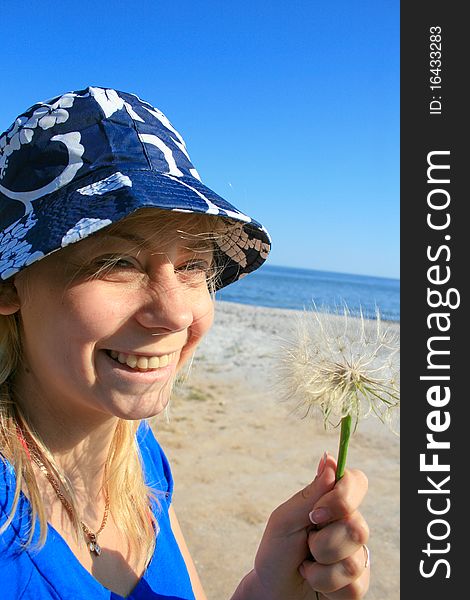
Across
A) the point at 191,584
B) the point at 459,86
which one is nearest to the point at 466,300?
the point at 459,86

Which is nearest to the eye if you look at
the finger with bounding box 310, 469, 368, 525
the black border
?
the finger with bounding box 310, 469, 368, 525

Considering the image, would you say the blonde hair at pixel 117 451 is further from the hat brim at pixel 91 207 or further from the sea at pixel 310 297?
the sea at pixel 310 297

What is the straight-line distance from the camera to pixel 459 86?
3018mm

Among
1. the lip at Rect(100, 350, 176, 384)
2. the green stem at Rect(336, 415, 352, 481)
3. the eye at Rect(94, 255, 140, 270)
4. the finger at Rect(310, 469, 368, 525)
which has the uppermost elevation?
the eye at Rect(94, 255, 140, 270)

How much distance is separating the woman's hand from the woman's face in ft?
1.71

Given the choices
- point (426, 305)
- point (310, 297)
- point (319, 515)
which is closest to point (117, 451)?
point (319, 515)

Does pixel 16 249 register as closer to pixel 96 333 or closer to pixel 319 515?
pixel 96 333

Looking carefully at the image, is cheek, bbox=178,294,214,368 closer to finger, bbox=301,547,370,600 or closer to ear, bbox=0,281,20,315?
ear, bbox=0,281,20,315

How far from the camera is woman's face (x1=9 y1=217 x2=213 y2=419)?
1.37 m

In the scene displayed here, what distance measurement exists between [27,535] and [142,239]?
0.83 m

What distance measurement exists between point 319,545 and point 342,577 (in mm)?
101

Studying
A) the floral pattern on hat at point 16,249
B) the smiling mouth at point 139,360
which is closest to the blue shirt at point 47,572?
the smiling mouth at point 139,360

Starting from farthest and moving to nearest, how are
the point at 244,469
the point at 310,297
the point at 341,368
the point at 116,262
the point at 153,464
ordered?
the point at 244,469 → the point at 310,297 → the point at 153,464 → the point at 341,368 → the point at 116,262

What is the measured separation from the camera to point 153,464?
6.93 feet
